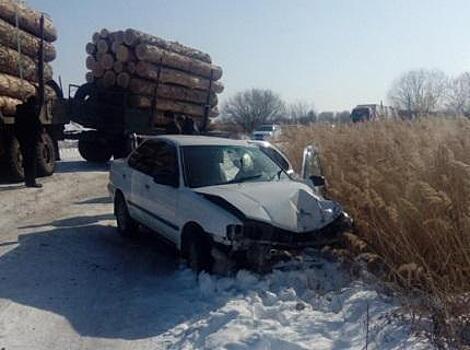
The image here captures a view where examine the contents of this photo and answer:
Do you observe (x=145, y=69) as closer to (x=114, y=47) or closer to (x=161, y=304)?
(x=114, y=47)

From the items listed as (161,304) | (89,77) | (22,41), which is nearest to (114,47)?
(89,77)

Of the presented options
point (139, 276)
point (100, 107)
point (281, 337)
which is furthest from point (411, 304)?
point (100, 107)

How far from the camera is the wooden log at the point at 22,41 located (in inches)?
577

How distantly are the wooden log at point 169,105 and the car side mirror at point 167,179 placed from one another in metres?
12.2

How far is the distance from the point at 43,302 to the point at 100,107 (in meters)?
14.2

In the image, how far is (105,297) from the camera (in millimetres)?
6098

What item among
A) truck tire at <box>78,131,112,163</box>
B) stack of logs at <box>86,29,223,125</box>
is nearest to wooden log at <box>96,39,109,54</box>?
stack of logs at <box>86,29,223,125</box>

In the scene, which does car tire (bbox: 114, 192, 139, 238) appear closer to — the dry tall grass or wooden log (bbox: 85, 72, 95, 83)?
the dry tall grass

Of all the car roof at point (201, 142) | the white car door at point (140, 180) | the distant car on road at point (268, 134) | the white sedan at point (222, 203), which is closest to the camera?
the white sedan at point (222, 203)

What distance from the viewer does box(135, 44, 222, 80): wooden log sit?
1883cm

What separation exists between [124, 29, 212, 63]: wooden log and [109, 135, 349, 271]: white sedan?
35.9 feet

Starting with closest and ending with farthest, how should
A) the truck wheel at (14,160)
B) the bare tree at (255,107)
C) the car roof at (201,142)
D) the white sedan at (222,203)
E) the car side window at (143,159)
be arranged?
1. the white sedan at (222,203)
2. the car roof at (201,142)
3. the car side window at (143,159)
4. the truck wheel at (14,160)
5. the bare tree at (255,107)

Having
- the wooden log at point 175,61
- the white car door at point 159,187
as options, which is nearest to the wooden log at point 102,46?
the wooden log at point 175,61

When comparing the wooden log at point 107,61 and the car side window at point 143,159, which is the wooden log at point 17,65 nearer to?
the wooden log at point 107,61
